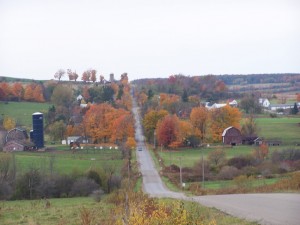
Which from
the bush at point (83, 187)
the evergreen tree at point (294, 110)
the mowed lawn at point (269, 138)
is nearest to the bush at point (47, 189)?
the bush at point (83, 187)

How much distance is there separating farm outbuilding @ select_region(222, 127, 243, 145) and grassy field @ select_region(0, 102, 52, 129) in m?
14.3

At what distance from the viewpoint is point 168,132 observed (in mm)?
32031

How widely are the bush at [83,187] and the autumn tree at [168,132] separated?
12.6 metres

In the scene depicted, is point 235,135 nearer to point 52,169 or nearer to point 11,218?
point 52,169

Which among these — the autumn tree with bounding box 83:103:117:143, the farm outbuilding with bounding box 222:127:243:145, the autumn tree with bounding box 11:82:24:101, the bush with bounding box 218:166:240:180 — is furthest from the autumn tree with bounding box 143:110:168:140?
the bush with bounding box 218:166:240:180

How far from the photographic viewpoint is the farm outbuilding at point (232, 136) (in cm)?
3275

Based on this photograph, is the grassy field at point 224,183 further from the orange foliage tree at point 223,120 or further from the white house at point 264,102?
the white house at point 264,102

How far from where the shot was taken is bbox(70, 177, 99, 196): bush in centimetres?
1966

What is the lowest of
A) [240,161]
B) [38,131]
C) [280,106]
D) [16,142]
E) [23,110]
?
[240,161]

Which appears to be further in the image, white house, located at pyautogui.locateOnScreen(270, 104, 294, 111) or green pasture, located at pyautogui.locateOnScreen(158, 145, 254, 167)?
white house, located at pyautogui.locateOnScreen(270, 104, 294, 111)

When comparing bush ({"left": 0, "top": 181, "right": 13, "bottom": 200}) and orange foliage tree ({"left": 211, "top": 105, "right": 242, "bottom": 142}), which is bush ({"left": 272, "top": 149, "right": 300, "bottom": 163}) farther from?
bush ({"left": 0, "top": 181, "right": 13, "bottom": 200})

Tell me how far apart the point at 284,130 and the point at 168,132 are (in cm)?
765

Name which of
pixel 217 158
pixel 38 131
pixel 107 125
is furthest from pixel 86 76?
pixel 217 158

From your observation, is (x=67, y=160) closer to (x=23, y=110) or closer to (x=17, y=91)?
(x=23, y=110)
